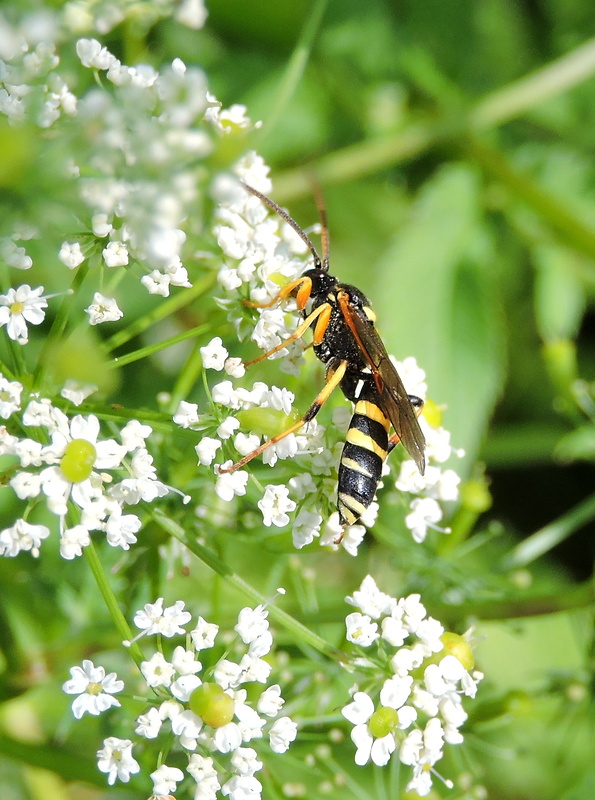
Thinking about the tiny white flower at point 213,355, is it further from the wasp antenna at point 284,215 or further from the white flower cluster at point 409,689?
the white flower cluster at point 409,689

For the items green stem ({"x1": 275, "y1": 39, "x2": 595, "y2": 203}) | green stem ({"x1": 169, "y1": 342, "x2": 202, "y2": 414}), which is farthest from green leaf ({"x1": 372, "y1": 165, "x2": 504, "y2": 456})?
green stem ({"x1": 169, "y1": 342, "x2": 202, "y2": 414})

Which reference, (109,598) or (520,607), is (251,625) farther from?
(520,607)

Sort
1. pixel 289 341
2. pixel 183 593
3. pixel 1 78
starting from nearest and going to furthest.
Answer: pixel 1 78
pixel 289 341
pixel 183 593

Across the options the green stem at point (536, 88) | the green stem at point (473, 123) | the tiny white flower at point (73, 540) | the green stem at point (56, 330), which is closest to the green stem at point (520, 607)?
the tiny white flower at point (73, 540)

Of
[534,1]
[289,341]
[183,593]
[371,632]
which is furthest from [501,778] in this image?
[534,1]

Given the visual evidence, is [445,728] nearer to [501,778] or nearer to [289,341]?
[289,341]

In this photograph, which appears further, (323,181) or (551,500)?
(551,500)

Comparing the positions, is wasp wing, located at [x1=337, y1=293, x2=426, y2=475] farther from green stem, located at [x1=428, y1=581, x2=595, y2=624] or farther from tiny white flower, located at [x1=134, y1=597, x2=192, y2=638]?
green stem, located at [x1=428, y1=581, x2=595, y2=624]
